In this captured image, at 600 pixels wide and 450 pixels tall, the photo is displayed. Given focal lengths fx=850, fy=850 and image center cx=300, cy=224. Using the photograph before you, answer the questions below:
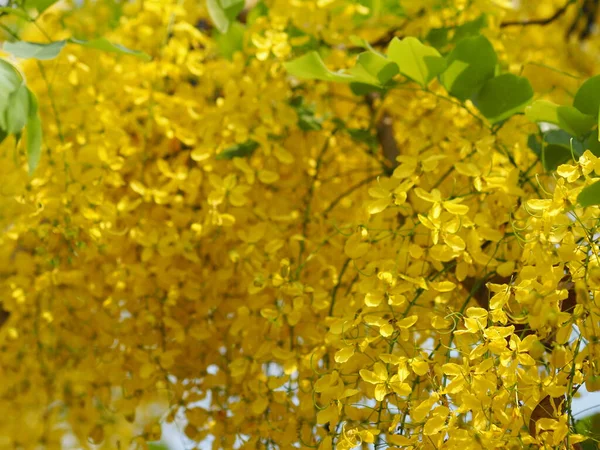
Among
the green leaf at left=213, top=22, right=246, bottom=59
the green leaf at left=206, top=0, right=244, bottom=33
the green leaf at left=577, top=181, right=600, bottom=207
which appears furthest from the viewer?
the green leaf at left=213, top=22, right=246, bottom=59

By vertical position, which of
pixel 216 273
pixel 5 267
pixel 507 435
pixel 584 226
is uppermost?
pixel 584 226

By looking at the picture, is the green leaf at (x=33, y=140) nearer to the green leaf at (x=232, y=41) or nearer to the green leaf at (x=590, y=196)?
the green leaf at (x=232, y=41)

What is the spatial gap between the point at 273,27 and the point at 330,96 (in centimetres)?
16

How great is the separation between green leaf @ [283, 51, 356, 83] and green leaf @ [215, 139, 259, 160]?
175mm

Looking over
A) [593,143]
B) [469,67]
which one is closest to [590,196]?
[593,143]

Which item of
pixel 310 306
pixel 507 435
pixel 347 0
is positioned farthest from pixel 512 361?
pixel 347 0

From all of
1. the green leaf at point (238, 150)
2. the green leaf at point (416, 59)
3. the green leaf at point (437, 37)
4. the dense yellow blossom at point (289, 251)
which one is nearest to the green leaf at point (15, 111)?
the dense yellow blossom at point (289, 251)

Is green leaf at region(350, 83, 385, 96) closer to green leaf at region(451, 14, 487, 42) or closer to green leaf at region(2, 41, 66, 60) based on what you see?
green leaf at region(451, 14, 487, 42)

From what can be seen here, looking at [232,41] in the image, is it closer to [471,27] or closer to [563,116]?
[471,27]

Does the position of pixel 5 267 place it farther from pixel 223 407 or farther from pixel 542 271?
pixel 542 271

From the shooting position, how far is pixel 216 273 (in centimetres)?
100

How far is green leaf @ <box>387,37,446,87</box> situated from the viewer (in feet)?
2.67

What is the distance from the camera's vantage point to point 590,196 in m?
0.66

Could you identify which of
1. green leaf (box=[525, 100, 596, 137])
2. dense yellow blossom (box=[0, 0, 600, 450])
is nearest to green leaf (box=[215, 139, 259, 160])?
dense yellow blossom (box=[0, 0, 600, 450])
